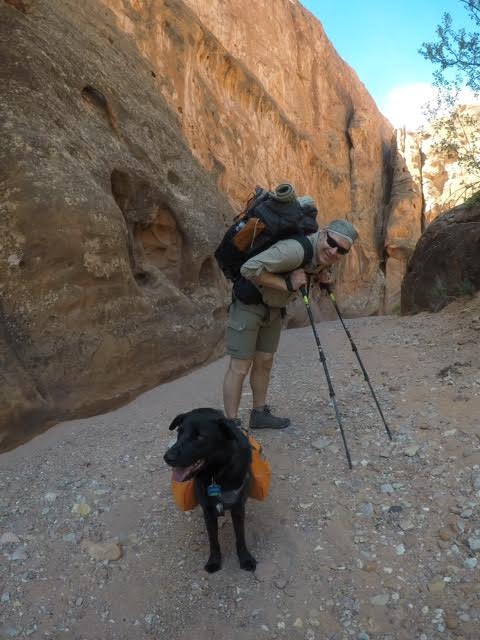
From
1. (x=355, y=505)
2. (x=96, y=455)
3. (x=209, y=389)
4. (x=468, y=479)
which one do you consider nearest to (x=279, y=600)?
(x=355, y=505)

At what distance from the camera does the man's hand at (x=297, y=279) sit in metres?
3.41

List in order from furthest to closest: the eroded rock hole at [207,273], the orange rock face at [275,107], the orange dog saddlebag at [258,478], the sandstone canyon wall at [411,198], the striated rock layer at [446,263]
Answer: the sandstone canyon wall at [411,198], the orange rock face at [275,107], the striated rock layer at [446,263], the eroded rock hole at [207,273], the orange dog saddlebag at [258,478]

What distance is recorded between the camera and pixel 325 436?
151 inches

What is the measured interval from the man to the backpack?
0.08m

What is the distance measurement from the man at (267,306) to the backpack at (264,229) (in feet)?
0.27

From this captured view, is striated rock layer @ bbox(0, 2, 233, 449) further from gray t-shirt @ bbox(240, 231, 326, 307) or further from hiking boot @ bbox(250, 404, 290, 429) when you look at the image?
gray t-shirt @ bbox(240, 231, 326, 307)

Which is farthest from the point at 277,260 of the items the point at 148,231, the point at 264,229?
the point at 148,231

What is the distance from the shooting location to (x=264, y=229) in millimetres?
3469

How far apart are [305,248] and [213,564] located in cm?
209

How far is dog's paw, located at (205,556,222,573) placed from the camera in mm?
2592

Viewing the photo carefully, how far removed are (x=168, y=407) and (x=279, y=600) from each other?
99.1 inches

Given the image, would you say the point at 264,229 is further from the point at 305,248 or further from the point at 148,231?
the point at 148,231

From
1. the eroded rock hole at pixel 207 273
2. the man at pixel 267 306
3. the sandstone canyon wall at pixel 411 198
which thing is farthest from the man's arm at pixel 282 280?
the sandstone canyon wall at pixel 411 198

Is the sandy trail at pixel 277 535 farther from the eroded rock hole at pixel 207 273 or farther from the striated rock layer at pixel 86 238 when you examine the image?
the eroded rock hole at pixel 207 273
